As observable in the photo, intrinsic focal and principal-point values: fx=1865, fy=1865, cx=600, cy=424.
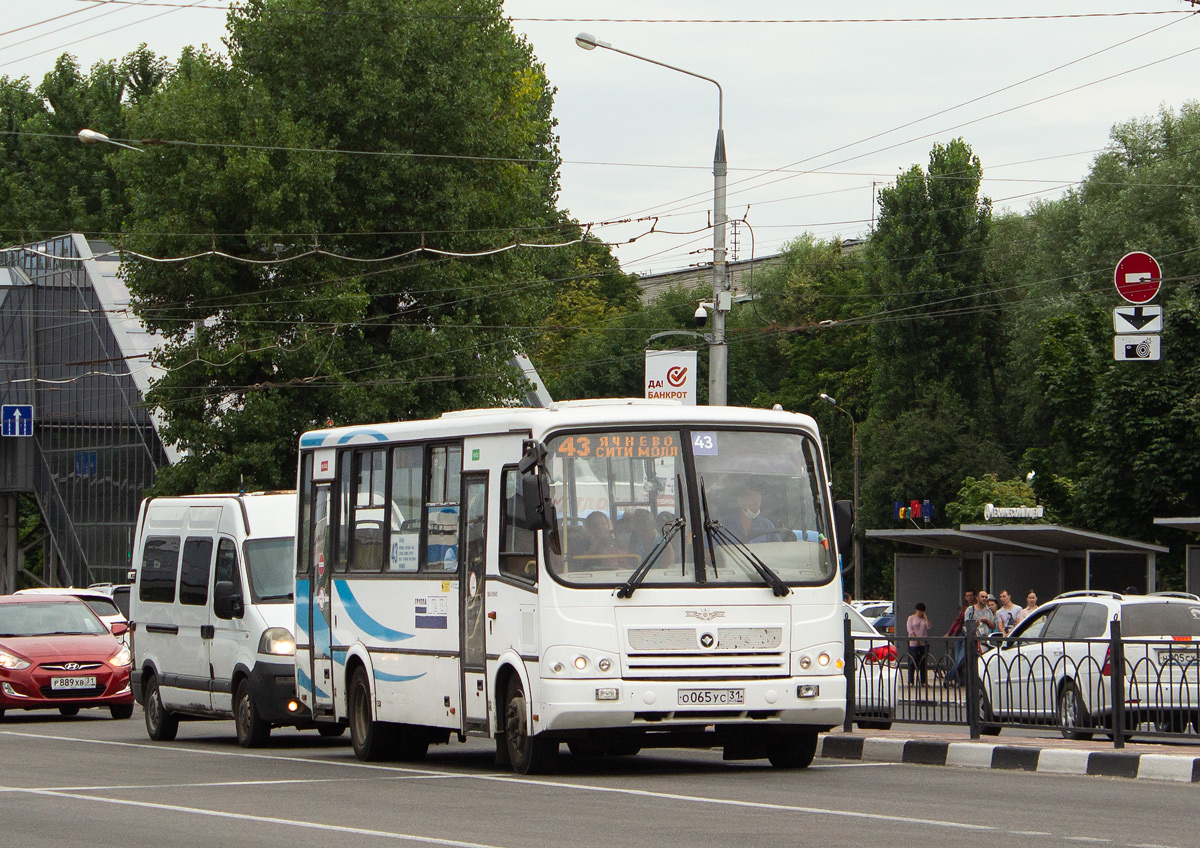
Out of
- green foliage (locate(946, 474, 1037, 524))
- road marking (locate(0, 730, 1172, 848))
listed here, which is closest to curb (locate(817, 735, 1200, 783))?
road marking (locate(0, 730, 1172, 848))

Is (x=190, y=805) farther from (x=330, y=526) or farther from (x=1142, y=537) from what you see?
(x=1142, y=537)

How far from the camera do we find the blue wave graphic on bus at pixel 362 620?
15.6m

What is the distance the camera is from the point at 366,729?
16.0 meters

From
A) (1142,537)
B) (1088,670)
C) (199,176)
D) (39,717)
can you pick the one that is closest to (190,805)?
(1088,670)

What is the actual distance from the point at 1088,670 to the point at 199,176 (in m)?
24.8

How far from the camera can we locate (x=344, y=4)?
123ft

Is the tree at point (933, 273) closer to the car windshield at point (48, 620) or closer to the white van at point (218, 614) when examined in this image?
the car windshield at point (48, 620)

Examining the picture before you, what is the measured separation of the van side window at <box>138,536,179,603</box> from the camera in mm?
20469

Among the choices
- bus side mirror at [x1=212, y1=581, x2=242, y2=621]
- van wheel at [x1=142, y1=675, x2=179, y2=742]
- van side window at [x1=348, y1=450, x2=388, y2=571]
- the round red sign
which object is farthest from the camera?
the round red sign

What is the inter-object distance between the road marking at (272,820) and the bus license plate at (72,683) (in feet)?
36.0

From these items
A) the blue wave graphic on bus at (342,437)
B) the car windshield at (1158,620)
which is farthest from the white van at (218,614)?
the car windshield at (1158,620)

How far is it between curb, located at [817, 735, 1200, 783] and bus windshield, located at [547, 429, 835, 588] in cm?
262

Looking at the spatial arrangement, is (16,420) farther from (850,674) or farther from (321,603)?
(850,674)

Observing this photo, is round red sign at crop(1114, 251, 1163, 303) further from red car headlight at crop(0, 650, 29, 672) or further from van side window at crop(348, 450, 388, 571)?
red car headlight at crop(0, 650, 29, 672)
